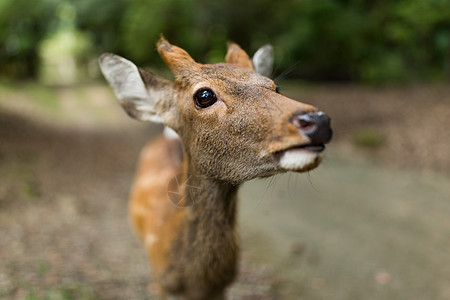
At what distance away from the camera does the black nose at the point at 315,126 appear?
187 cm

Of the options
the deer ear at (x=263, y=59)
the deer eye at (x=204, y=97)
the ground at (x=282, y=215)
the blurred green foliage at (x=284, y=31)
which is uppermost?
the deer ear at (x=263, y=59)

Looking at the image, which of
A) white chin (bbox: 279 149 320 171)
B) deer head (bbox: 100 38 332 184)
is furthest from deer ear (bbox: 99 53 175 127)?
white chin (bbox: 279 149 320 171)

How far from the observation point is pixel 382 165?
28.6ft

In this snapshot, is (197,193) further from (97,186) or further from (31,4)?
(31,4)

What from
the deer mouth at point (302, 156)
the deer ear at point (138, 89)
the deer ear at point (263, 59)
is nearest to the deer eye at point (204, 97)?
the deer ear at point (138, 89)

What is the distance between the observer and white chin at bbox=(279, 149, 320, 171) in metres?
1.90

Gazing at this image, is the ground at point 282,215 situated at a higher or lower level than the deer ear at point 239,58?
lower

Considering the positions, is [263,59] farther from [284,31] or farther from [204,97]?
[284,31]

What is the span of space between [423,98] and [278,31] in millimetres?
5779

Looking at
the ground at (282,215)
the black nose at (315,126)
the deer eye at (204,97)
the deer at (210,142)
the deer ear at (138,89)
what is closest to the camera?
the black nose at (315,126)

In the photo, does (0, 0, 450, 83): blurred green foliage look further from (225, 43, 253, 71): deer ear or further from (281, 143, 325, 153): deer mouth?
(281, 143, 325, 153): deer mouth

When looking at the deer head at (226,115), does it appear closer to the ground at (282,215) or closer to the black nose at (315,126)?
the black nose at (315,126)

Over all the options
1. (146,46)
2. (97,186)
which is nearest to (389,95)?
(146,46)

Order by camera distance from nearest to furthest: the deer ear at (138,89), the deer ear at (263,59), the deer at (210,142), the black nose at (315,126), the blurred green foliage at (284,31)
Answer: the black nose at (315,126), the deer at (210,142), the deer ear at (138,89), the deer ear at (263,59), the blurred green foliage at (284,31)
